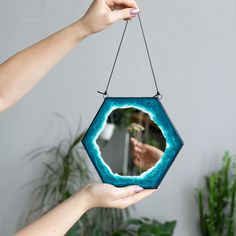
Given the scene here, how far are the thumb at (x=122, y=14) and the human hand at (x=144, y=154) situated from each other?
330 millimetres

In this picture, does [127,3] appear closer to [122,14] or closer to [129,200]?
[122,14]

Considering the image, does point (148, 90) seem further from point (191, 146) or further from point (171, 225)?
point (171, 225)

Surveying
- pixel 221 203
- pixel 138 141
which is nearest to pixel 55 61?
pixel 138 141

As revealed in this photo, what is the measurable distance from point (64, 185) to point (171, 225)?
2.06 ft

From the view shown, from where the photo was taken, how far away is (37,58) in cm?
114

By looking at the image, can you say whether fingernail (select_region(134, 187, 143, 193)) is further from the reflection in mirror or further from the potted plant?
the potted plant

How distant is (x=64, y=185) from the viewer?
2631mm

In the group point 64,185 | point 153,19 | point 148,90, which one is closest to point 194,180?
point 148,90

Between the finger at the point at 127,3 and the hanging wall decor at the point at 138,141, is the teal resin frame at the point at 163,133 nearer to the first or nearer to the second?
the hanging wall decor at the point at 138,141

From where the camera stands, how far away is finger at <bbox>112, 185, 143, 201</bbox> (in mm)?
1106

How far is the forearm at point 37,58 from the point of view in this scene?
1.13 m

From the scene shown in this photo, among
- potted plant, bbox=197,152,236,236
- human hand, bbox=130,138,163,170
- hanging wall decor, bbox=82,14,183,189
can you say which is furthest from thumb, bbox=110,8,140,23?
potted plant, bbox=197,152,236,236

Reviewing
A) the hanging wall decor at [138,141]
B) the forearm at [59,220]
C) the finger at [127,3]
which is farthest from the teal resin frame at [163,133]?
the finger at [127,3]

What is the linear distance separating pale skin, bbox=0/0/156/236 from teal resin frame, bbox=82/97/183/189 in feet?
0.12
